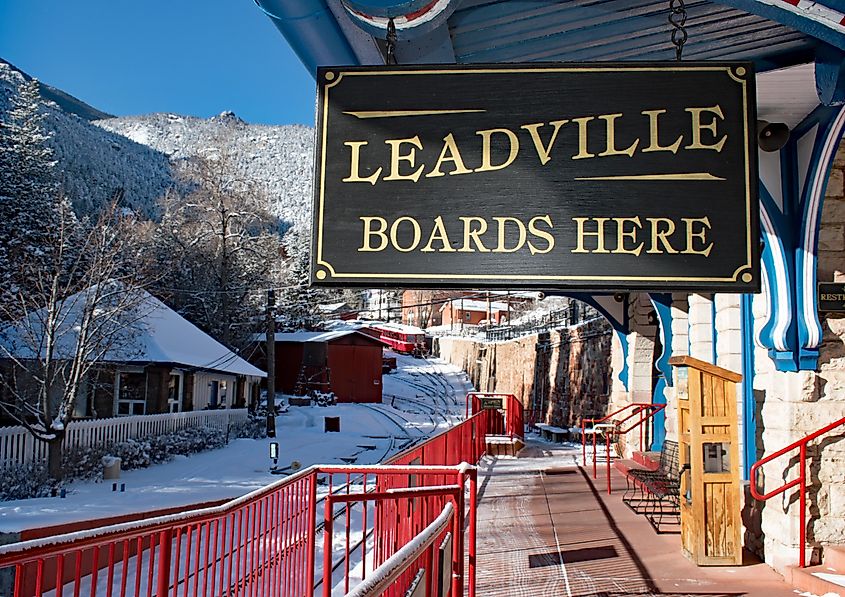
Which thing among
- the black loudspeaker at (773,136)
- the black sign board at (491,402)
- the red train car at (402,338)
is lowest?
the black sign board at (491,402)

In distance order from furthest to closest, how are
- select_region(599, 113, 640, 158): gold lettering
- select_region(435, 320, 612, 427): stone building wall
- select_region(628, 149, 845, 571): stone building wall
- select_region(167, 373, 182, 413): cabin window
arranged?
select_region(167, 373, 182, 413): cabin window → select_region(435, 320, 612, 427): stone building wall → select_region(628, 149, 845, 571): stone building wall → select_region(599, 113, 640, 158): gold lettering

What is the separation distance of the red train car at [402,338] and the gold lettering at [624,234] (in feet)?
204

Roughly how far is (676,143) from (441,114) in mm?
966

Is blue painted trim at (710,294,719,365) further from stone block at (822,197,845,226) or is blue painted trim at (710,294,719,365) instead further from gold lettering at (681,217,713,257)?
gold lettering at (681,217,713,257)

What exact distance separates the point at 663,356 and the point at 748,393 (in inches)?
A: 221

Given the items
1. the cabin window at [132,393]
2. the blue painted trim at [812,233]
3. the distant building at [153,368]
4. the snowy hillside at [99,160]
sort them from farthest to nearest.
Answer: the snowy hillside at [99,160] < the cabin window at [132,393] < the distant building at [153,368] < the blue painted trim at [812,233]

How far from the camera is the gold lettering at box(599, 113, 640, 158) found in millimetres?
2902

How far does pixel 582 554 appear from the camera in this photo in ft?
25.0

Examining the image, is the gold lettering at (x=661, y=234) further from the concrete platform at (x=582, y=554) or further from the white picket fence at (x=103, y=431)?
the white picket fence at (x=103, y=431)

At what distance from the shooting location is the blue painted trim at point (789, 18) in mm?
2871

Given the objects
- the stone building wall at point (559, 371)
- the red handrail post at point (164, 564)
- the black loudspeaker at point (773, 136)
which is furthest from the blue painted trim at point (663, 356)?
the red handrail post at point (164, 564)

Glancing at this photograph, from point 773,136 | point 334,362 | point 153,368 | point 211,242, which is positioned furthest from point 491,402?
point 334,362

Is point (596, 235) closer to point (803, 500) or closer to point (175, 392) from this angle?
point (803, 500)

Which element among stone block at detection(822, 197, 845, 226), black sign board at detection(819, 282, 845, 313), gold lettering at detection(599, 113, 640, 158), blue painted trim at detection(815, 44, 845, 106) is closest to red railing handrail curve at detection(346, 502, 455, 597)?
gold lettering at detection(599, 113, 640, 158)
